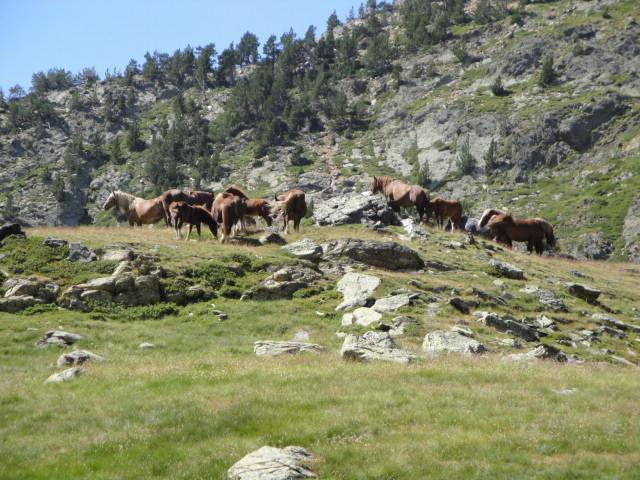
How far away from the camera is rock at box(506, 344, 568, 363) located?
19.5 metres

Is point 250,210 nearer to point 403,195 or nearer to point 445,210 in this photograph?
point 403,195

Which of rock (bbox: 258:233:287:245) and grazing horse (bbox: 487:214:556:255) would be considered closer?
rock (bbox: 258:233:287:245)

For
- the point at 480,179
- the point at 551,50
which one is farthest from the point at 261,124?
the point at 551,50

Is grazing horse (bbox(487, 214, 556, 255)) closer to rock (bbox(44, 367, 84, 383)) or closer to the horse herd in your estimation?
A: the horse herd

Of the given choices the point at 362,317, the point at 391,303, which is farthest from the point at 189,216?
the point at 362,317

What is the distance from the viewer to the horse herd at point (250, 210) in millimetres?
33812

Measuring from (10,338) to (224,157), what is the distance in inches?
5650

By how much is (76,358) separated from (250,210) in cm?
2169

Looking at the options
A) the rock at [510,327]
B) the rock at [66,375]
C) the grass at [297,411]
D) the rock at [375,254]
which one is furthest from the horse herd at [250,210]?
the rock at [66,375]

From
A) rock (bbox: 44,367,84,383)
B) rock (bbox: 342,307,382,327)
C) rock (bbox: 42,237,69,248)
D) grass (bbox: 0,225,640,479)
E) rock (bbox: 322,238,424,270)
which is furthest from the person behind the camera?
rock (bbox: 322,238,424,270)

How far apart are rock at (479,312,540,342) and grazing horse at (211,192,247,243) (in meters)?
14.5

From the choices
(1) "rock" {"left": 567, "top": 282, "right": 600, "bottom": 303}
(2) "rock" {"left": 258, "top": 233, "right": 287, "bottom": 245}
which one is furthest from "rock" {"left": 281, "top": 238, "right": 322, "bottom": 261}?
(1) "rock" {"left": 567, "top": 282, "right": 600, "bottom": 303}

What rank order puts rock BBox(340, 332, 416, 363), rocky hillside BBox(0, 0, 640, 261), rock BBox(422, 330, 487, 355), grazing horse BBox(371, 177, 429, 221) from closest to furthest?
rock BBox(340, 332, 416, 363) < rock BBox(422, 330, 487, 355) < grazing horse BBox(371, 177, 429, 221) < rocky hillside BBox(0, 0, 640, 261)

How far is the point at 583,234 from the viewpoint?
104062mm
